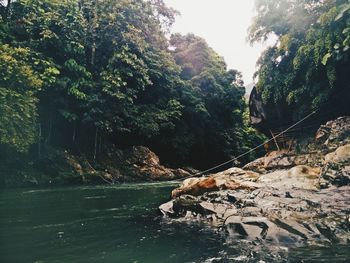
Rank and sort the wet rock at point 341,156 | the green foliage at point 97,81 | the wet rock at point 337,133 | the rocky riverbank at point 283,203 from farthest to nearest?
1. the green foliage at point 97,81
2. the wet rock at point 337,133
3. the wet rock at point 341,156
4. the rocky riverbank at point 283,203

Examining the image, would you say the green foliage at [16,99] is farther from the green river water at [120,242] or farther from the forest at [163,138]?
the green river water at [120,242]

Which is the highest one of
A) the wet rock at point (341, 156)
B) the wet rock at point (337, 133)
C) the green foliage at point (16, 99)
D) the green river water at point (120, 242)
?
the green foliage at point (16, 99)

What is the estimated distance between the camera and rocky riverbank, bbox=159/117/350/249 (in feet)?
19.2

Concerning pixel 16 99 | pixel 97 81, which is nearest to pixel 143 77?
pixel 97 81

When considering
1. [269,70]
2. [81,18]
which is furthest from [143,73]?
[269,70]

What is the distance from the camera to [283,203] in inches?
289

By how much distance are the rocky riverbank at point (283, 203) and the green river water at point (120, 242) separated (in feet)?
1.34

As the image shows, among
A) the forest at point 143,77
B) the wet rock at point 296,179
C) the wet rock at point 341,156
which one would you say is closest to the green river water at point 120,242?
the wet rock at point 296,179

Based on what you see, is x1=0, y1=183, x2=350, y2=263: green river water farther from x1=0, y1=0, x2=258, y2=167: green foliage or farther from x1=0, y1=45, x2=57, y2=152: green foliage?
x1=0, y1=0, x2=258, y2=167: green foliage

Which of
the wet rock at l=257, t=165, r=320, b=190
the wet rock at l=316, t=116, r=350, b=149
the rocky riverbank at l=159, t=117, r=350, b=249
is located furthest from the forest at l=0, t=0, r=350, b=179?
the wet rock at l=257, t=165, r=320, b=190

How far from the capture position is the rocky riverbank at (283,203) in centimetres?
586

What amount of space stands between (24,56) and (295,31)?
14.0 m

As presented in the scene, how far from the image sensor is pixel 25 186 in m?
19.1

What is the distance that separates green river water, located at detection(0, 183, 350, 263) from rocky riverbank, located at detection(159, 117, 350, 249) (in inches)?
16.1
